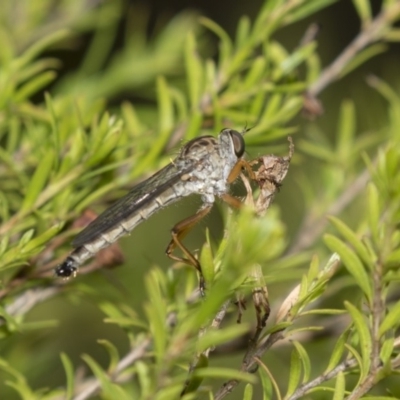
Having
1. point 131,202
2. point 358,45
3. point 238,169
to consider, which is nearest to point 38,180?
A: point 131,202

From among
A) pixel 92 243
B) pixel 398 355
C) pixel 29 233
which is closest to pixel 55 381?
pixel 92 243

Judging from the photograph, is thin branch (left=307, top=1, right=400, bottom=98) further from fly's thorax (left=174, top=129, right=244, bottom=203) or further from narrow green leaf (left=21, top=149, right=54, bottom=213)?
narrow green leaf (left=21, top=149, right=54, bottom=213)

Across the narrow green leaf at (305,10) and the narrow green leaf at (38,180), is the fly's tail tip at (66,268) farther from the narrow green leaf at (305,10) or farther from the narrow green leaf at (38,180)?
the narrow green leaf at (305,10)

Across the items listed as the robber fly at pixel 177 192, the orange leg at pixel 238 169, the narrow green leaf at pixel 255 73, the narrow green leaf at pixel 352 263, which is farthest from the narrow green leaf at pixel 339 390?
the narrow green leaf at pixel 255 73

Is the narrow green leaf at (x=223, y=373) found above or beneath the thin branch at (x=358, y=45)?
beneath

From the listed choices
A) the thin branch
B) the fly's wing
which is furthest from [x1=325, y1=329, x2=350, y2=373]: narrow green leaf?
the thin branch

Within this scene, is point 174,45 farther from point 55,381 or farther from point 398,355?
point 398,355
